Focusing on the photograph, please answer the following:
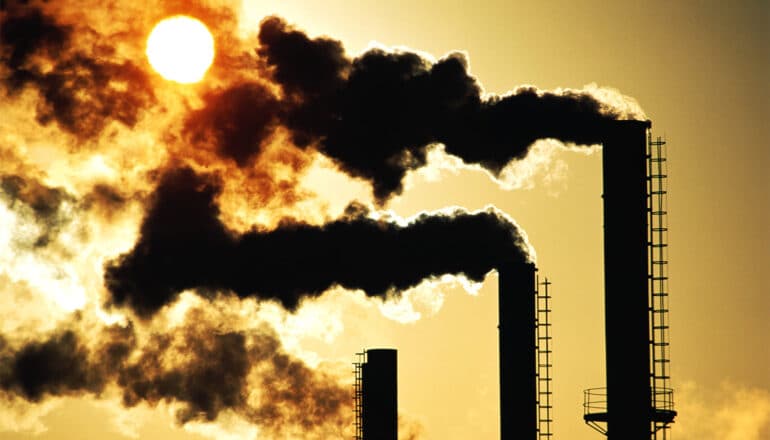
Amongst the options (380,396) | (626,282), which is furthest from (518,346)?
(626,282)

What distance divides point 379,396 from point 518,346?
559 centimetres

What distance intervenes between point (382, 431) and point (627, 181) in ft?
42.2

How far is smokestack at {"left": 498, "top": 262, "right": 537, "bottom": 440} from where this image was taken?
41.8 meters

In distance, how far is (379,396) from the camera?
1807 inches

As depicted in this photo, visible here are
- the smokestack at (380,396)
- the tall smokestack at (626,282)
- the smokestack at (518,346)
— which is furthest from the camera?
the smokestack at (380,396)

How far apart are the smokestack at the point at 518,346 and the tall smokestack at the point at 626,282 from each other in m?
5.62

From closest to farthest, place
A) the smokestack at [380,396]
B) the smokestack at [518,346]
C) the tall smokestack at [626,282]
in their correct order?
1. the tall smokestack at [626,282]
2. the smokestack at [518,346]
3. the smokestack at [380,396]

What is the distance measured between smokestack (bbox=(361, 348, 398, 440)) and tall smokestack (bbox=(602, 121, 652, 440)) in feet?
35.0

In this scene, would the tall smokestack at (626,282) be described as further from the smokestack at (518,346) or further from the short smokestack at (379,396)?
the short smokestack at (379,396)

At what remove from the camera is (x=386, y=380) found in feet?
151

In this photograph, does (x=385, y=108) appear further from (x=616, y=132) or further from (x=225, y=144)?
(x=616, y=132)

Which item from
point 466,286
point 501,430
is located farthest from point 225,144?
point 501,430

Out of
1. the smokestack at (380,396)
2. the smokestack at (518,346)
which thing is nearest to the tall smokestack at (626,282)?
the smokestack at (518,346)

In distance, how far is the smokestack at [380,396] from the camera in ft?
149
